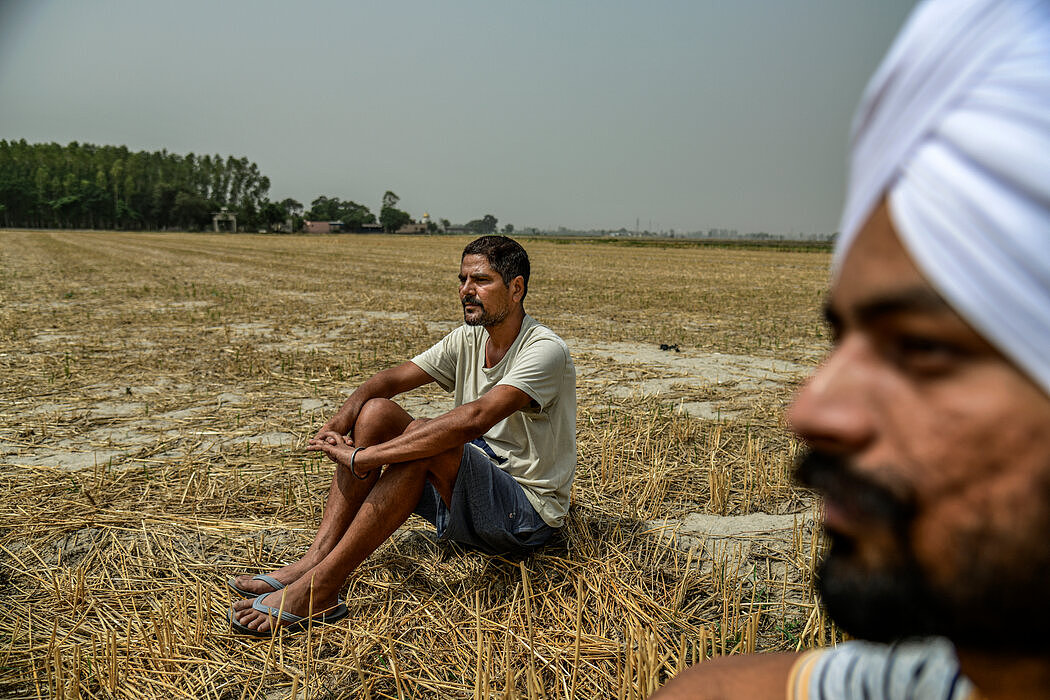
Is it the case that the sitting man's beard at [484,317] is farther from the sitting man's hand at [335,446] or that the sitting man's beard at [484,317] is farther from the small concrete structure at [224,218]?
the small concrete structure at [224,218]

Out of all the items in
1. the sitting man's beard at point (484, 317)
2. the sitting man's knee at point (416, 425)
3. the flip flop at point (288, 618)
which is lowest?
the flip flop at point (288, 618)

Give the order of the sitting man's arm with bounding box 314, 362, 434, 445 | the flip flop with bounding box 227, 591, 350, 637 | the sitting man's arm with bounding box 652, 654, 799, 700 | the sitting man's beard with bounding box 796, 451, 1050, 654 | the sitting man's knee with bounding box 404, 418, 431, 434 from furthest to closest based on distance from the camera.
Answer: the sitting man's arm with bounding box 314, 362, 434, 445, the sitting man's knee with bounding box 404, 418, 431, 434, the flip flop with bounding box 227, 591, 350, 637, the sitting man's arm with bounding box 652, 654, 799, 700, the sitting man's beard with bounding box 796, 451, 1050, 654

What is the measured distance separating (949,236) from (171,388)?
21.1ft

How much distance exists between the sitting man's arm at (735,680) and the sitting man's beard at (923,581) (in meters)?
0.43

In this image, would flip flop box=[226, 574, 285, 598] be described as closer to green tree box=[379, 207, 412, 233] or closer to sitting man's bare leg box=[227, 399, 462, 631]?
sitting man's bare leg box=[227, 399, 462, 631]

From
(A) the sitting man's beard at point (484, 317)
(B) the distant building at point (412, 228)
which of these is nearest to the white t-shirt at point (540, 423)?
(A) the sitting man's beard at point (484, 317)

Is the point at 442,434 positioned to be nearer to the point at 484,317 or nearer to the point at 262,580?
the point at 484,317

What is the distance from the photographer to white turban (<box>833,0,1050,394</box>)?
1.94ft

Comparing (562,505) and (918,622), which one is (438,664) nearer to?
(562,505)

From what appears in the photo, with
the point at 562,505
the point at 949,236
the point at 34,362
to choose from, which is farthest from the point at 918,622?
the point at 34,362

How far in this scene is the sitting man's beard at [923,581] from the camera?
58cm

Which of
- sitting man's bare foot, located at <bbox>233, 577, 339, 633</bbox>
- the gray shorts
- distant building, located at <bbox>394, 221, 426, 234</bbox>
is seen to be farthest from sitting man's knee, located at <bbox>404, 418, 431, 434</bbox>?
distant building, located at <bbox>394, 221, 426, 234</bbox>

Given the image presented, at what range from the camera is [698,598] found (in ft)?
9.52

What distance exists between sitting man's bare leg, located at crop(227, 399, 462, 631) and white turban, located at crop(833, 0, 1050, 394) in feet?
7.93
